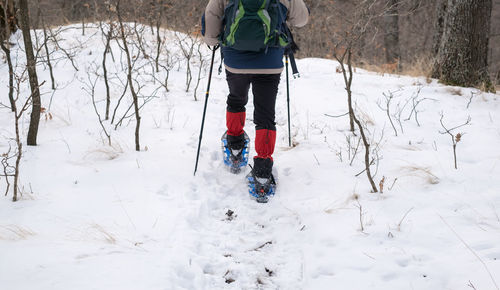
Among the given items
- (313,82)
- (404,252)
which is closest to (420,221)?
(404,252)

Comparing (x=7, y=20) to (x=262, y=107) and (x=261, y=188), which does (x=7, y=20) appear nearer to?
(x=262, y=107)

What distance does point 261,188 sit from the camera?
3.03m

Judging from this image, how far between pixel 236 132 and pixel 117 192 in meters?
1.37

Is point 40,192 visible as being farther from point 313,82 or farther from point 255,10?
point 313,82

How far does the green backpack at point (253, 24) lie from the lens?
259 cm

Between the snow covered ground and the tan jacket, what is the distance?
1220 mm

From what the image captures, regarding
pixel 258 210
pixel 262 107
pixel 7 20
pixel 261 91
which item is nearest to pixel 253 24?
pixel 261 91

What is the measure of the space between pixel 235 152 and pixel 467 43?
4020 mm

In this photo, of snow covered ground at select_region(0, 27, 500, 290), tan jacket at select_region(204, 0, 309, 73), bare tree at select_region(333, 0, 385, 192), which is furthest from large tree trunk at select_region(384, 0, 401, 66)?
tan jacket at select_region(204, 0, 309, 73)

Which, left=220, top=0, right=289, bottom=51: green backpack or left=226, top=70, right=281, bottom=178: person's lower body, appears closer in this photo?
left=220, top=0, right=289, bottom=51: green backpack

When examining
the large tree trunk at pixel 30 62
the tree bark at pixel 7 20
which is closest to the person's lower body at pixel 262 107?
the large tree trunk at pixel 30 62

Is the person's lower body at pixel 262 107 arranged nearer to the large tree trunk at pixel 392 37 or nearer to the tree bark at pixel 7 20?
the tree bark at pixel 7 20

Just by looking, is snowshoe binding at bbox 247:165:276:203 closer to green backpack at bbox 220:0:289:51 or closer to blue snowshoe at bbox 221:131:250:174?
blue snowshoe at bbox 221:131:250:174

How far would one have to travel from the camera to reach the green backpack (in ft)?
8.50
